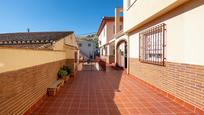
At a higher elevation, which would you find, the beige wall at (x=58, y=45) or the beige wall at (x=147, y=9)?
the beige wall at (x=147, y=9)

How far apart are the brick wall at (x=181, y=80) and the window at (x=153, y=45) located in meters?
0.42

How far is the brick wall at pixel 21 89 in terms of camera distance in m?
3.09

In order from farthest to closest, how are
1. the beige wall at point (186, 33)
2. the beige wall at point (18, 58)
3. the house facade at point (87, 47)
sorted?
the house facade at point (87, 47) < the beige wall at point (186, 33) < the beige wall at point (18, 58)

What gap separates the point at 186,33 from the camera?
467 cm

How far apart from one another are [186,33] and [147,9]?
2.58m

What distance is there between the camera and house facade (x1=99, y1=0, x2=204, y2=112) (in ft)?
13.9

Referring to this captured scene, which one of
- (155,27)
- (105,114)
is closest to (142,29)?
(155,27)

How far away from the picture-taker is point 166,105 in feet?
15.9

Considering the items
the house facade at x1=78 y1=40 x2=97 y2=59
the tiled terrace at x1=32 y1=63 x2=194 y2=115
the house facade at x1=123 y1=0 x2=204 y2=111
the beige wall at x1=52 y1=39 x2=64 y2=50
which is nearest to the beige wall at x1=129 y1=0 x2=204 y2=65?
the house facade at x1=123 y1=0 x2=204 y2=111

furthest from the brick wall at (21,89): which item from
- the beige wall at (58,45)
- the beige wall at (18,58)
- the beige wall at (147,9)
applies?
the beige wall at (58,45)

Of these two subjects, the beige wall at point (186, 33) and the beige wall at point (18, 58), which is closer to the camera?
the beige wall at point (18, 58)

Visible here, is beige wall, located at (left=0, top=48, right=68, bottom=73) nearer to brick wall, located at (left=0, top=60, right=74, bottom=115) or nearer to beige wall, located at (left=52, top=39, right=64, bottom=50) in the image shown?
brick wall, located at (left=0, top=60, right=74, bottom=115)

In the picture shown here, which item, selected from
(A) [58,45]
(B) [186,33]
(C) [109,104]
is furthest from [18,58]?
(A) [58,45]

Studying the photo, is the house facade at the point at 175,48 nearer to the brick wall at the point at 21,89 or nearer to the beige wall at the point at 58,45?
the brick wall at the point at 21,89
